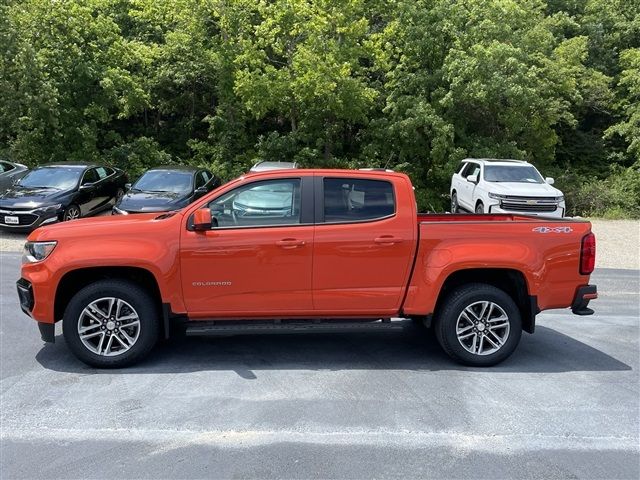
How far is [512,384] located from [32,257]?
4394 millimetres

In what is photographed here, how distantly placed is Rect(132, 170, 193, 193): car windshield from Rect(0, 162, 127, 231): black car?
130cm

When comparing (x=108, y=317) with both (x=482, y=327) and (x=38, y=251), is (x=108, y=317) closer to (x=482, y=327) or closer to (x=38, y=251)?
(x=38, y=251)

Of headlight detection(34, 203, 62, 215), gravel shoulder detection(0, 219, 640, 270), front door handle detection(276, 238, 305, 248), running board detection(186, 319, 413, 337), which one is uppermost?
front door handle detection(276, 238, 305, 248)

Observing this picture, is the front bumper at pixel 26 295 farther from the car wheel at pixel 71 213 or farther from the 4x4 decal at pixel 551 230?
the car wheel at pixel 71 213

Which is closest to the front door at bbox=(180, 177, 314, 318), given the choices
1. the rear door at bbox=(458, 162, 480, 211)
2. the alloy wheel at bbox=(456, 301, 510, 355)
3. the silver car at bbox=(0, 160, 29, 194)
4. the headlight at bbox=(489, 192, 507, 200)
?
the alloy wheel at bbox=(456, 301, 510, 355)

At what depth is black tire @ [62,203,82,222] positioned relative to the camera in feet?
45.6

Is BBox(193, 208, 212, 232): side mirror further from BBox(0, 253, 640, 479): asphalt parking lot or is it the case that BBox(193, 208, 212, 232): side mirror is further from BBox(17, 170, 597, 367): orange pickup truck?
BBox(0, 253, 640, 479): asphalt parking lot

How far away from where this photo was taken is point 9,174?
1734cm

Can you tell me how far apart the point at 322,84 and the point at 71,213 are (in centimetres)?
1018

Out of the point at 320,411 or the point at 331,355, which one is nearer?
the point at 320,411

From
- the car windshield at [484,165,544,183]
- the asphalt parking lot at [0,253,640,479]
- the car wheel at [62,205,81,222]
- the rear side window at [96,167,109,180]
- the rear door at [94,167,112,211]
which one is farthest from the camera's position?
the car windshield at [484,165,544,183]

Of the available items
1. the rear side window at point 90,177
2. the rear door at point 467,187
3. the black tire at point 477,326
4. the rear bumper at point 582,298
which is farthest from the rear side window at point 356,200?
the rear door at point 467,187

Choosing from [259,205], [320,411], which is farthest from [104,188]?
[320,411]

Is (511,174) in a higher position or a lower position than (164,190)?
higher
